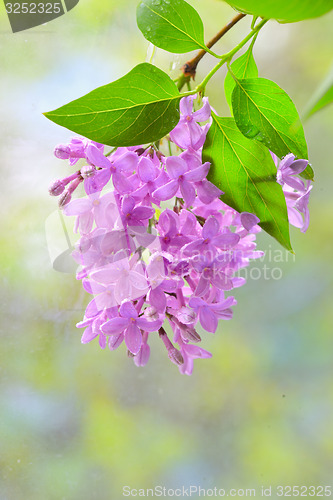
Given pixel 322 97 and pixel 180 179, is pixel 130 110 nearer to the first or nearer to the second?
pixel 180 179

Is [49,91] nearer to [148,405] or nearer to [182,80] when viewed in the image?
[182,80]

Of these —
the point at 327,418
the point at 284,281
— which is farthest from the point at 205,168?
the point at 327,418

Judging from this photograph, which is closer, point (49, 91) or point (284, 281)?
point (49, 91)

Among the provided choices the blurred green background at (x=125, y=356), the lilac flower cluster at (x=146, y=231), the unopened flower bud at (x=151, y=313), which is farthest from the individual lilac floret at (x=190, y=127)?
the blurred green background at (x=125, y=356)

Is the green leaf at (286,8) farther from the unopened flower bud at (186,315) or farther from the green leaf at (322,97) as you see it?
the unopened flower bud at (186,315)

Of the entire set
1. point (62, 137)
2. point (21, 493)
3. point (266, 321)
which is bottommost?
point (21, 493)

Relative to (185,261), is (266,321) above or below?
below

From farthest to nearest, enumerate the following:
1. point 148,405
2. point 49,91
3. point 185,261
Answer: point 148,405, point 49,91, point 185,261

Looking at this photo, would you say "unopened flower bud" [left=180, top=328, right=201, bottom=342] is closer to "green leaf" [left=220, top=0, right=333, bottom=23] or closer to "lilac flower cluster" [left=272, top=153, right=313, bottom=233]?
"lilac flower cluster" [left=272, top=153, right=313, bottom=233]
